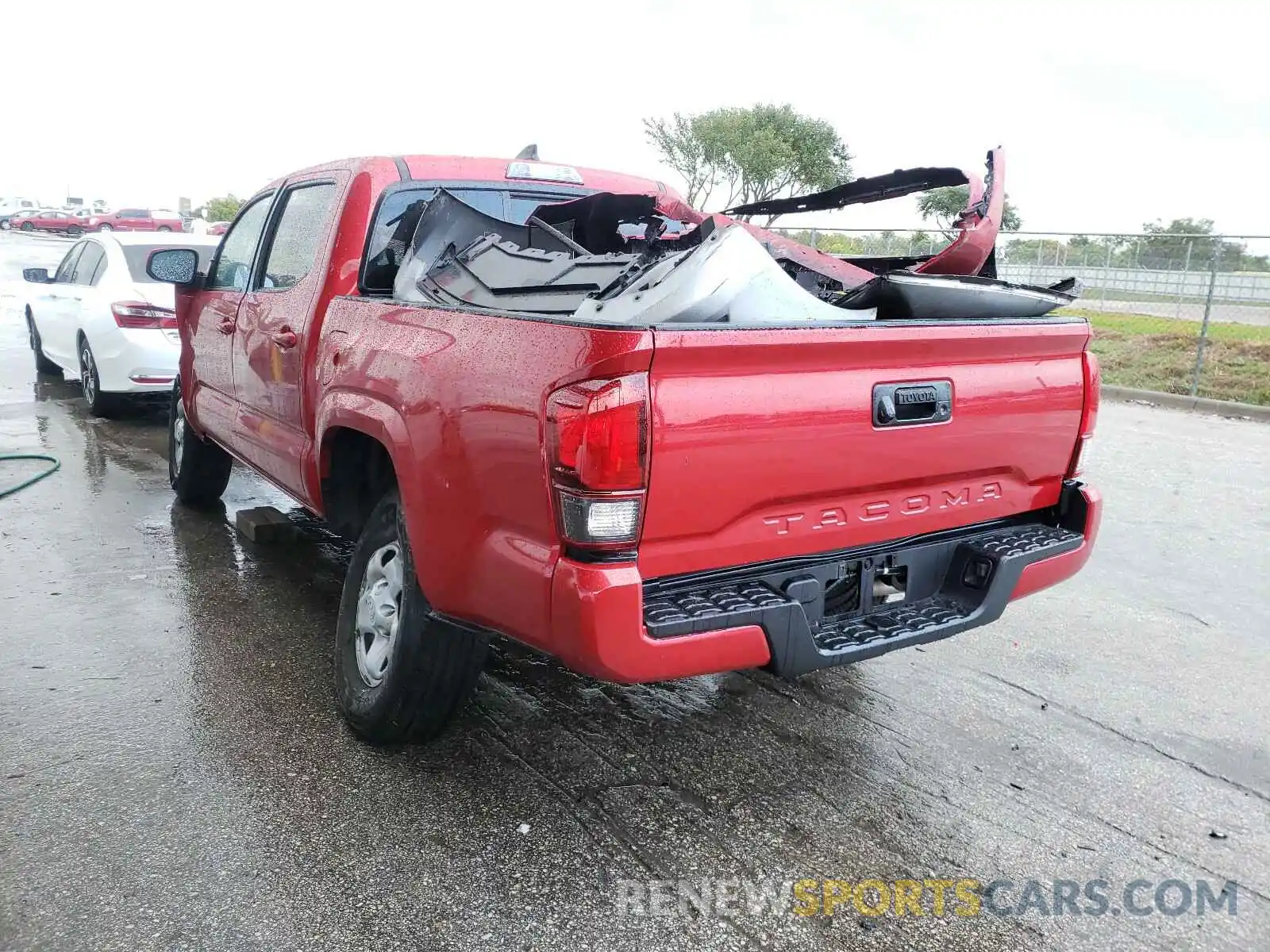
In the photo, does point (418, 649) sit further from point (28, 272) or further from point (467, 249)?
point (28, 272)

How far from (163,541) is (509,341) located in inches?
149

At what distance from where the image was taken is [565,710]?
3613 mm

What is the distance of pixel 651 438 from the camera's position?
2328mm

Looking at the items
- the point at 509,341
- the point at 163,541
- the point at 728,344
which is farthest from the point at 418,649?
the point at 163,541

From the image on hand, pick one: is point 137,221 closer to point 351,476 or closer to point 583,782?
point 351,476

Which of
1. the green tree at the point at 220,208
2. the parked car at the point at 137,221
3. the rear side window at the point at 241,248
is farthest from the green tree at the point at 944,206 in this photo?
the green tree at the point at 220,208

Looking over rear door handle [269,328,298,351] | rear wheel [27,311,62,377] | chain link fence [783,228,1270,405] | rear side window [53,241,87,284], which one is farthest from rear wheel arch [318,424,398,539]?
chain link fence [783,228,1270,405]

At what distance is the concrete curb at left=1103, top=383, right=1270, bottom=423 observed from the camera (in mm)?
11641

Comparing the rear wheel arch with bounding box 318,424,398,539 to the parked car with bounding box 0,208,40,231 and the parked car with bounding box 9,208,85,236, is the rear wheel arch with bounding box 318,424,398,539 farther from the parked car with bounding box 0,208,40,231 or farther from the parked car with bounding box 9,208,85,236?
the parked car with bounding box 0,208,40,231

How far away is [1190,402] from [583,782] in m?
11.5

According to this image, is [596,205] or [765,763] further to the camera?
[596,205]

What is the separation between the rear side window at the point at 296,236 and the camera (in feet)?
13.4

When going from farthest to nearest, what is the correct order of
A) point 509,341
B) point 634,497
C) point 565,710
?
point 565,710 → point 509,341 → point 634,497

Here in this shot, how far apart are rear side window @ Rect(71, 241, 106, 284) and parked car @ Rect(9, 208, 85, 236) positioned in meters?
44.7
